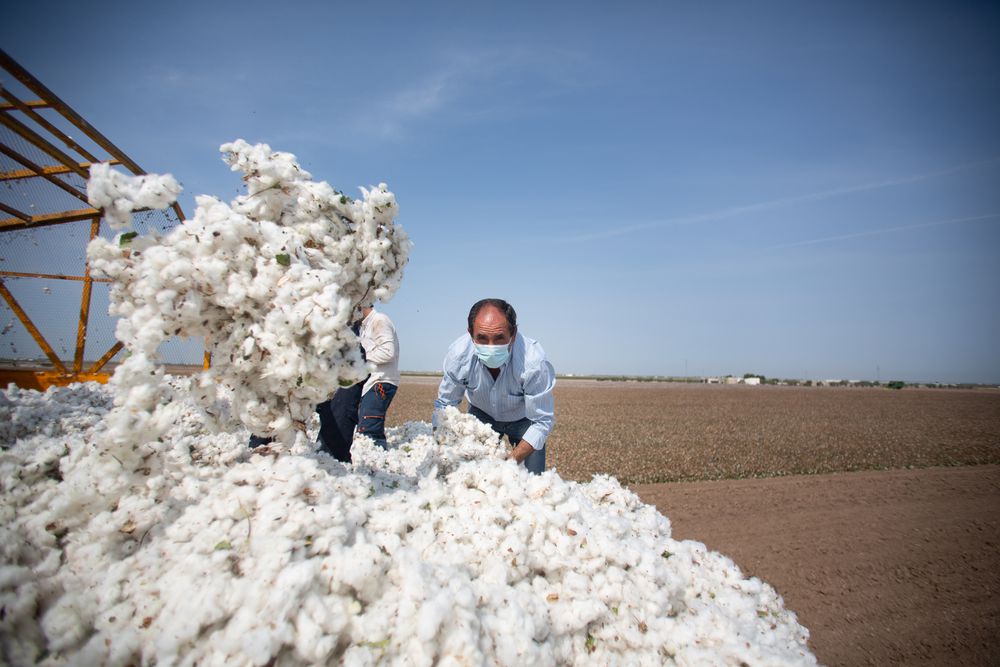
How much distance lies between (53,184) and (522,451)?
208 inches

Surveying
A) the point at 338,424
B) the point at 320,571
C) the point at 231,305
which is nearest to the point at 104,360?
the point at 338,424

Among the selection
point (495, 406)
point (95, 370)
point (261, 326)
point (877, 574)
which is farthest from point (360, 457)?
point (877, 574)

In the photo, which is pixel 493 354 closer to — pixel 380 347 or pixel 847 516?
pixel 380 347

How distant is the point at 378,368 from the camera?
15.3ft

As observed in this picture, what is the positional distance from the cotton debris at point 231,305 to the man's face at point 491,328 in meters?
1.58

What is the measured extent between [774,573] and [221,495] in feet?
17.4

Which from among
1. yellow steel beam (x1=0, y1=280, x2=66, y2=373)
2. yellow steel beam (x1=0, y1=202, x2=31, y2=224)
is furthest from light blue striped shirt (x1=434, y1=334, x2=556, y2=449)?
yellow steel beam (x1=0, y1=280, x2=66, y2=373)

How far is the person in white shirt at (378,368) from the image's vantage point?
14.6 feet

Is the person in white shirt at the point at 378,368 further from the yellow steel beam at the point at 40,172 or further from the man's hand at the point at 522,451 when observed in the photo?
the yellow steel beam at the point at 40,172

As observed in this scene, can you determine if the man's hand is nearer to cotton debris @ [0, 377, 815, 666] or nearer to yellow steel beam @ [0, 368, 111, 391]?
cotton debris @ [0, 377, 815, 666]

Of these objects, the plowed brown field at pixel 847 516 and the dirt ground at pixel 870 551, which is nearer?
the dirt ground at pixel 870 551

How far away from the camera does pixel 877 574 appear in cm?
497

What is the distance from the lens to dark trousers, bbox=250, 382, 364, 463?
10.9ft

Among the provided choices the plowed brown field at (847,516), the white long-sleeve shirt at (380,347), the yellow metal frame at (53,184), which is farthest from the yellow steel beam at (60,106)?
the plowed brown field at (847,516)
